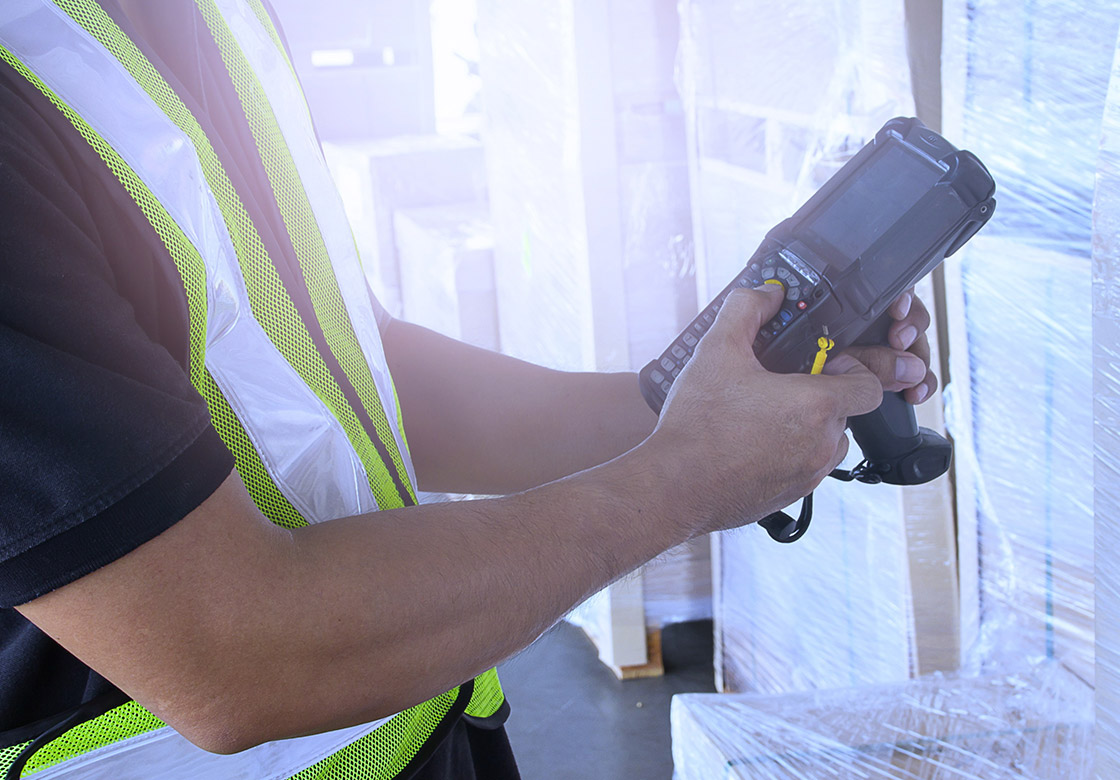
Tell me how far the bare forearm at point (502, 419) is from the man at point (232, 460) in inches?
5.8

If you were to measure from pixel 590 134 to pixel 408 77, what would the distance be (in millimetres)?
2040

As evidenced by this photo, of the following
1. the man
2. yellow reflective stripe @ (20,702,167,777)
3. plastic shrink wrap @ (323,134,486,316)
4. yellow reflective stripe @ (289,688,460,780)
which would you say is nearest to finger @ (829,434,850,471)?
the man

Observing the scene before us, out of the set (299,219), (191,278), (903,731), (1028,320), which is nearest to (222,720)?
(191,278)

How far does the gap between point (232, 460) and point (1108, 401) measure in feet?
1.66

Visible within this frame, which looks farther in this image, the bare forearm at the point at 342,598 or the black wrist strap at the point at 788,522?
the black wrist strap at the point at 788,522

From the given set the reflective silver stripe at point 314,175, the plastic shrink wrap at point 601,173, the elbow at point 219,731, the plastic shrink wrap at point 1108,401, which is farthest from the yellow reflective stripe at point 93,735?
the plastic shrink wrap at point 601,173

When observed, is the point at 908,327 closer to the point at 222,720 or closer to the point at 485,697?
the point at 485,697

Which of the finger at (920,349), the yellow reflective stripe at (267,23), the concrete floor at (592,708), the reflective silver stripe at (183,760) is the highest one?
the yellow reflective stripe at (267,23)

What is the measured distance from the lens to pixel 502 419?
914mm

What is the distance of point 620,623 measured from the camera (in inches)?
82.0

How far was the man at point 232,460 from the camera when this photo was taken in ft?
1.38

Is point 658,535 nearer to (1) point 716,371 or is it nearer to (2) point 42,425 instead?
(1) point 716,371

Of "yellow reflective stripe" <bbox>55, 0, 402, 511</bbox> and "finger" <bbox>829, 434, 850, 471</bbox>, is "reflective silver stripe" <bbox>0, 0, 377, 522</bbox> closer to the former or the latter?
"yellow reflective stripe" <bbox>55, 0, 402, 511</bbox>

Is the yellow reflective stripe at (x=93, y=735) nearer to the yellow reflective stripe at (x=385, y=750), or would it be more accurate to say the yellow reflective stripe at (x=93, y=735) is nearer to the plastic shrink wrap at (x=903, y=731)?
the yellow reflective stripe at (x=385, y=750)
